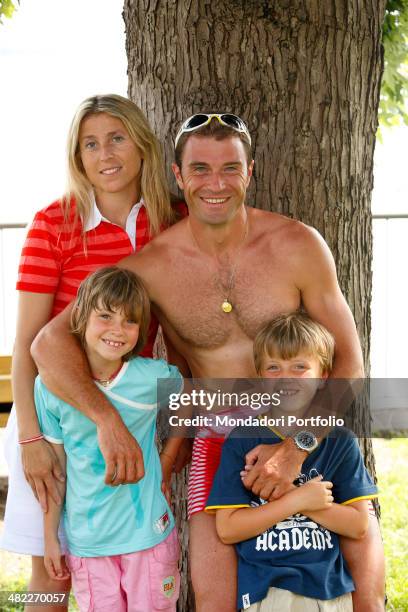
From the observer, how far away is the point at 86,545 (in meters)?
2.86

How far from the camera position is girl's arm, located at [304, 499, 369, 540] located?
2.66 m

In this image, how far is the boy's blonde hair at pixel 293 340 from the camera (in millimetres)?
2807

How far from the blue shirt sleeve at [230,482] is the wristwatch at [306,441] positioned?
0.58ft

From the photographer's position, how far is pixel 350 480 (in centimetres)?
273

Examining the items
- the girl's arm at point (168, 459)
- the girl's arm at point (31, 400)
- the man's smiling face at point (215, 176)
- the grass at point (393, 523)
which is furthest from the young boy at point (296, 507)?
the grass at point (393, 523)

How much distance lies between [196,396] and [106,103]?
1197 mm

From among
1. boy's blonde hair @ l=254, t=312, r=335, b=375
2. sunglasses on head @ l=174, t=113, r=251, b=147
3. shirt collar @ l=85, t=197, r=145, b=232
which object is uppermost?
sunglasses on head @ l=174, t=113, r=251, b=147

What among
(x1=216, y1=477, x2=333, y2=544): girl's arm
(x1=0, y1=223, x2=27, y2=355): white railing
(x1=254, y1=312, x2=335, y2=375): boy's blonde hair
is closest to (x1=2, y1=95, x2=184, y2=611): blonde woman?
(x1=254, y1=312, x2=335, y2=375): boy's blonde hair

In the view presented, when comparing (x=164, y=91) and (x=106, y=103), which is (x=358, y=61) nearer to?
(x=164, y=91)

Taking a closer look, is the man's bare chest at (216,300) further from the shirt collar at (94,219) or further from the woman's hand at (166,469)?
the woman's hand at (166,469)

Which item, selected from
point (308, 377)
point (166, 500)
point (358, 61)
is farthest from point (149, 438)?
point (358, 61)

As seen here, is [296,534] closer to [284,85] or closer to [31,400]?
[31,400]

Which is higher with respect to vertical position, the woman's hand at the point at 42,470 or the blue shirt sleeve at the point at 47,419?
the blue shirt sleeve at the point at 47,419

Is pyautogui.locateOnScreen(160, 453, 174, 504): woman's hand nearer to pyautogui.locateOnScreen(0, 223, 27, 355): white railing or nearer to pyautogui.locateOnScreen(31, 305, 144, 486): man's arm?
pyautogui.locateOnScreen(31, 305, 144, 486): man's arm
